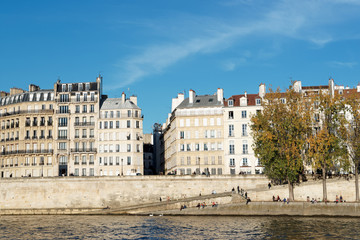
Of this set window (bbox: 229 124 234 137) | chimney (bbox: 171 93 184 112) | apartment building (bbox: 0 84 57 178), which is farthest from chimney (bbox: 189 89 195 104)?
apartment building (bbox: 0 84 57 178)

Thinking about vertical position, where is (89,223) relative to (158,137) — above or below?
below

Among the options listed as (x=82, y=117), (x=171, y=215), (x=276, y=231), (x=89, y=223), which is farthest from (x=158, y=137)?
(x=276, y=231)

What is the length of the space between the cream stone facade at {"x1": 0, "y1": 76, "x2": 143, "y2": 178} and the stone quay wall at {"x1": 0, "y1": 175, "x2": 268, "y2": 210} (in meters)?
9.17

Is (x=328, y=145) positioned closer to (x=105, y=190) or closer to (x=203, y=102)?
(x=203, y=102)

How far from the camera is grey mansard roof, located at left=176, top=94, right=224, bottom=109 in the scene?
292 feet

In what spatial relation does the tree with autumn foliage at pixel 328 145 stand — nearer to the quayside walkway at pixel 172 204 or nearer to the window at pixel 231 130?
the quayside walkway at pixel 172 204

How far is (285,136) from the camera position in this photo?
70125 millimetres

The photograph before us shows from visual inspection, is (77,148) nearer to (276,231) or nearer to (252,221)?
(252,221)

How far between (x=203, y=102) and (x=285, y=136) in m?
22.9

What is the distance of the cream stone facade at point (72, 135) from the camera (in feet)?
294

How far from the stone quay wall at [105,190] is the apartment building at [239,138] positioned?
24.5 ft

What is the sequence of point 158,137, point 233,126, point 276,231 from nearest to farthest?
point 276,231
point 233,126
point 158,137

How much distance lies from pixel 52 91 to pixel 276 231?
190ft

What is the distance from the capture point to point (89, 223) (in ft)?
204
